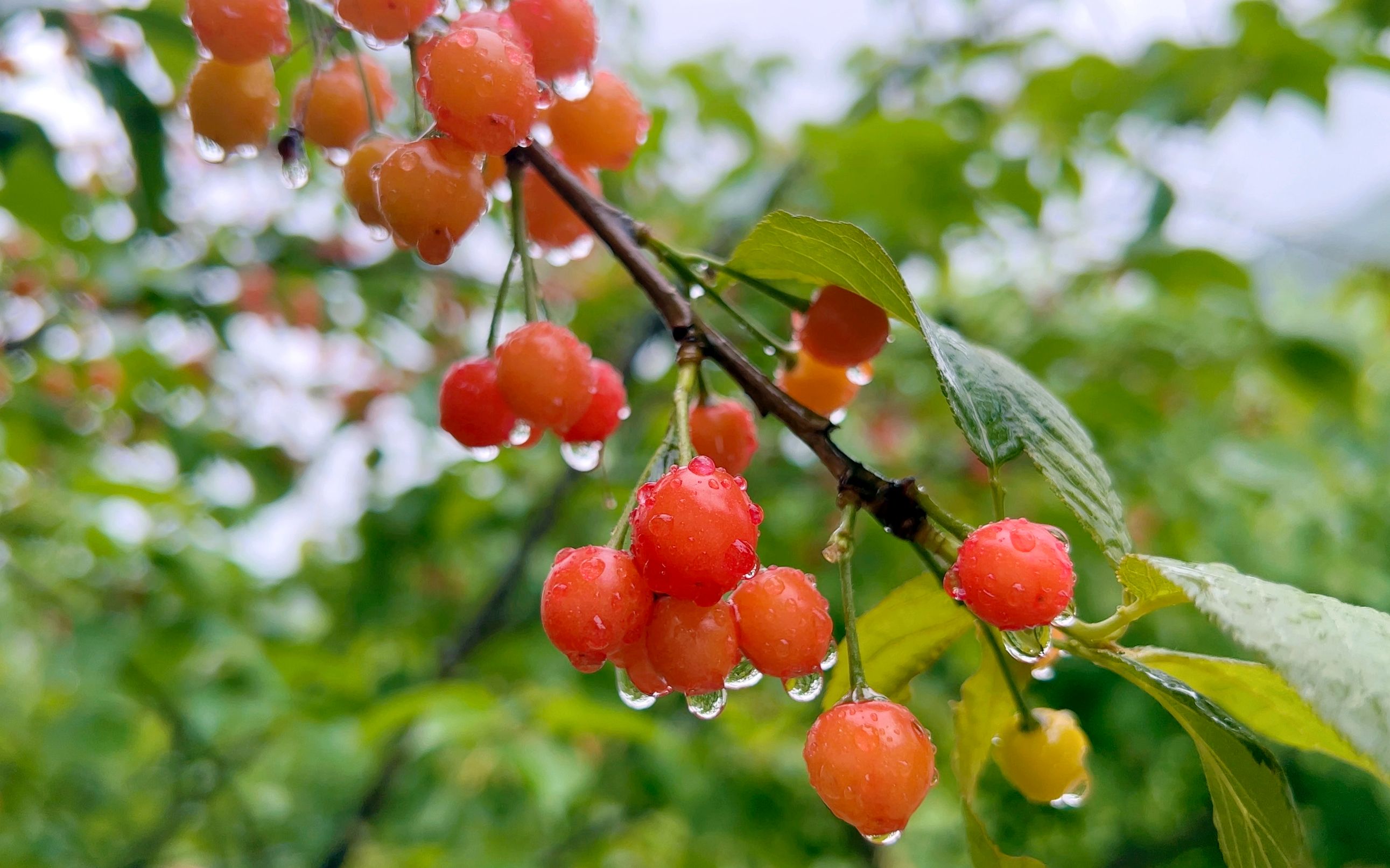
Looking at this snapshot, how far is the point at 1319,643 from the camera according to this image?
43 cm

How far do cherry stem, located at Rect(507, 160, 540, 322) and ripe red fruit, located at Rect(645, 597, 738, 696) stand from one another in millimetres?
234

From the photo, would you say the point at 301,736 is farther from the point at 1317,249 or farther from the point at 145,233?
the point at 1317,249

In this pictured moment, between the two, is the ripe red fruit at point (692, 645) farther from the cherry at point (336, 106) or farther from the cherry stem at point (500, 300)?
the cherry at point (336, 106)

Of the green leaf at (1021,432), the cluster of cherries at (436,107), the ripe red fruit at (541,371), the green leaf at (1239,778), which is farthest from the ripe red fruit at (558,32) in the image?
the green leaf at (1239,778)

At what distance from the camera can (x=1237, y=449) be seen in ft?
6.84

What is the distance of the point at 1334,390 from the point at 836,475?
1.77m

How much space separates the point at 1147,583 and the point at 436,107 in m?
0.51

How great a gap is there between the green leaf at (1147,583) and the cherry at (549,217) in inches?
18.9

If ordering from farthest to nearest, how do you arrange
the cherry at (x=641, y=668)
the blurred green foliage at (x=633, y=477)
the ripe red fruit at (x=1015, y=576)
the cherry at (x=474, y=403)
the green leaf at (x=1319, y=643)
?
1. the blurred green foliage at (x=633, y=477)
2. the cherry at (x=474, y=403)
3. the cherry at (x=641, y=668)
4. the ripe red fruit at (x=1015, y=576)
5. the green leaf at (x=1319, y=643)

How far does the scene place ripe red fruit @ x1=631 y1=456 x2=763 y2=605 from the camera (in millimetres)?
519

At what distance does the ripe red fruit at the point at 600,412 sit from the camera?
73cm

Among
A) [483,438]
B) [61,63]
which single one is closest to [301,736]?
[61,63]

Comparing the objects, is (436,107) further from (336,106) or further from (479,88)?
(336,106)

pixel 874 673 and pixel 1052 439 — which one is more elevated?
pixel 1052 439
